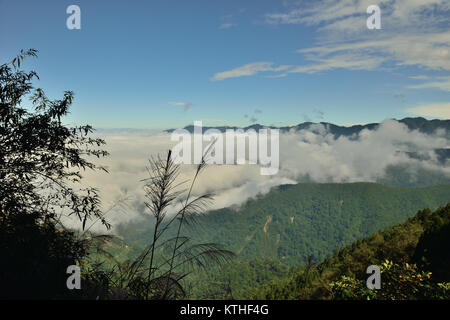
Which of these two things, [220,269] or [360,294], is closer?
[220,269]

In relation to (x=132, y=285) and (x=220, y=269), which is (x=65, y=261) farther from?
(x=220, y=269)

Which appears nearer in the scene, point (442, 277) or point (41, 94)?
point (41, 94)

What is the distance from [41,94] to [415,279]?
931cm

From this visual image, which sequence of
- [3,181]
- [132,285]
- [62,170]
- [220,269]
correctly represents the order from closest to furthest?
[220,269]
[132,285]
[3,181]
[62,170]

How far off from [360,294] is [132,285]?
426cm

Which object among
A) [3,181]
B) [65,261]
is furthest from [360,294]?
[3,181]
